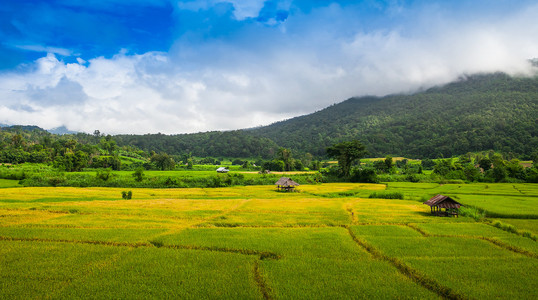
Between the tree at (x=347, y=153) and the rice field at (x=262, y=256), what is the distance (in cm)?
4416

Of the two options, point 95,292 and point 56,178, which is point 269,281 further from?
point 56,178

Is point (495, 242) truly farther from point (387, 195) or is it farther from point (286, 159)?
point (286, 159)

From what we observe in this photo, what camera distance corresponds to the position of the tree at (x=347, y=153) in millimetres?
70125

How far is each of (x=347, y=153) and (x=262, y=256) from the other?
59832 mm

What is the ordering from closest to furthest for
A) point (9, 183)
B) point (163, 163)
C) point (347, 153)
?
point (9, 183) < point (347, 153) < point (163, 163)

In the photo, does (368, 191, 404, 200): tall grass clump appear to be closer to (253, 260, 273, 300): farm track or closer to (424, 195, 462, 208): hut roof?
(424, 195, 462, 208): hut roof

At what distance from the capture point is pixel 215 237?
59.4ft

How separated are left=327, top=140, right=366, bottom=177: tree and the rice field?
44.2 m

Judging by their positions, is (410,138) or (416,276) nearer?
(416,276)

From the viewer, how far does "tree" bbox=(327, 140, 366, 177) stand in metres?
70.1

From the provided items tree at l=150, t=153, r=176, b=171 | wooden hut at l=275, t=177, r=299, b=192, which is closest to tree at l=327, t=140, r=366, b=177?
wooden hut at l=275, t=177, r=299, b=192

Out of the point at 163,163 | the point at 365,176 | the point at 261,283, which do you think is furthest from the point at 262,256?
the point at 163,163

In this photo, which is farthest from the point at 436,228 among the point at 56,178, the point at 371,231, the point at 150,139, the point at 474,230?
the point at 150,139

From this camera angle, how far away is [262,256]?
14859 mm
